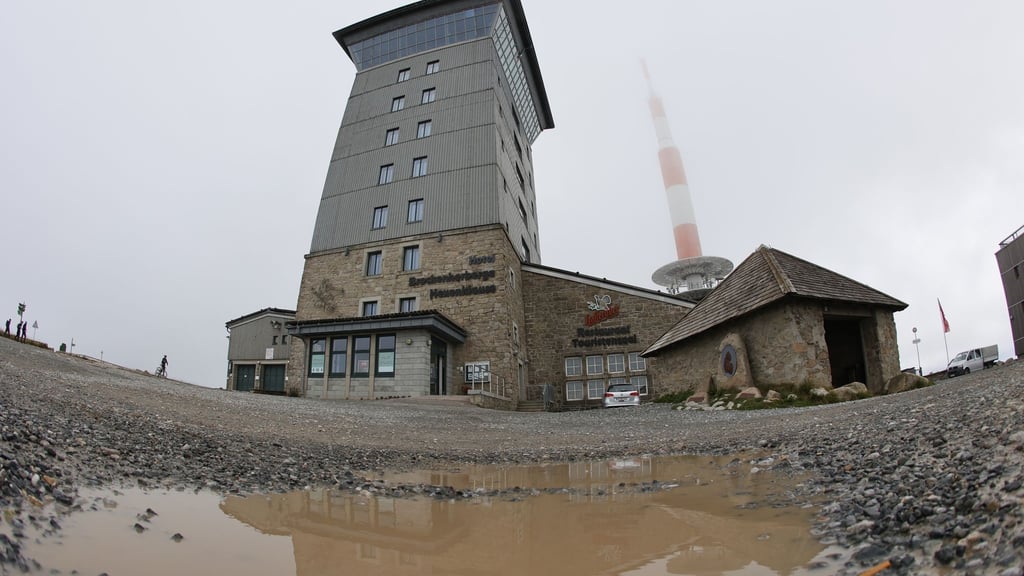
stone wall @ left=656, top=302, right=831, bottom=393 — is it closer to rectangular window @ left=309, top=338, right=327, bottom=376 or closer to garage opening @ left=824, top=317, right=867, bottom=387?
garage opening @ left=824, top=317, right=867, bottom=387

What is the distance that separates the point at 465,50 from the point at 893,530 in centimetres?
3666

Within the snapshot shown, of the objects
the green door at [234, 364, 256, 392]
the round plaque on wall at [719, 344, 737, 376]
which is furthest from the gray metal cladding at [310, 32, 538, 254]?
the round plaque on wall at [719, 344, 737, 376]

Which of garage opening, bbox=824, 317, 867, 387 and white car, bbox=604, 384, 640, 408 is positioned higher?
garage opening, bbox=824, 317, 867, 387

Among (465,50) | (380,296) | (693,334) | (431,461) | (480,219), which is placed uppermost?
(465,50)

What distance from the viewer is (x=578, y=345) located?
28.2 metres

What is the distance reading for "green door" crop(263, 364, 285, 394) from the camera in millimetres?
31234

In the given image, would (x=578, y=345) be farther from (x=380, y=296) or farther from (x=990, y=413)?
(x=990, y=413)

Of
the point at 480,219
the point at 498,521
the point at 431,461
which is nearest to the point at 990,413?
the point at 498,521

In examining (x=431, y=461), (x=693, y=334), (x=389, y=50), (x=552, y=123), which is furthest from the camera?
(x=552, y=123)

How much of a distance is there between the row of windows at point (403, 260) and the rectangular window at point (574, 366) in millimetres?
9513

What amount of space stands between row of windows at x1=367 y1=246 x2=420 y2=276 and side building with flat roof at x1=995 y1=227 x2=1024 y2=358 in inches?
1292

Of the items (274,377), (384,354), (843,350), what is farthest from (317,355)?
(843,350)

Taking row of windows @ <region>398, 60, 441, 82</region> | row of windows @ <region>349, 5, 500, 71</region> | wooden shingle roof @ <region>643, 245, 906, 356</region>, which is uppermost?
row of windows @ <region>349, 5, 500, 71</region>

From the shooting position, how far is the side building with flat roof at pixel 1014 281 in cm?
2866
